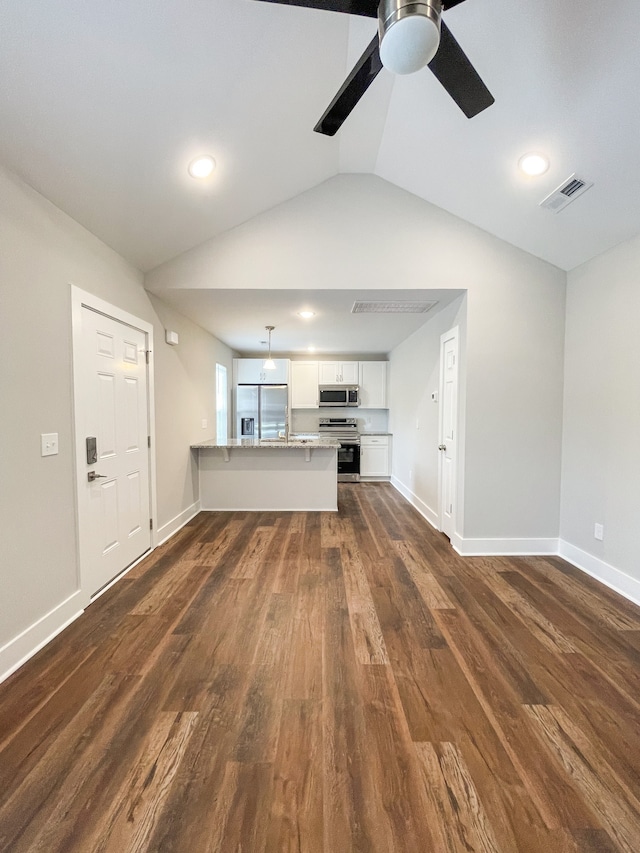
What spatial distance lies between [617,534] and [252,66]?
3.82 m

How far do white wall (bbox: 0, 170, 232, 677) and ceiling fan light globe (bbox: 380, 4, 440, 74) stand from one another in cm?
189

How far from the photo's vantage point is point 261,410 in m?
6.44

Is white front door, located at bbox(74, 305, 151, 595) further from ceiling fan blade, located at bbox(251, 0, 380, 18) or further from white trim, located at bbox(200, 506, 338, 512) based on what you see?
ceiling fan blade, located at bbox(251, 0, 380, 18)

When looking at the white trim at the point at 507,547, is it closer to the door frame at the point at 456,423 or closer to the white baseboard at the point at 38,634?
the door frame at the point at 456,423

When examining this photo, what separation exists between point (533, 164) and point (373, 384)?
458 centimetres

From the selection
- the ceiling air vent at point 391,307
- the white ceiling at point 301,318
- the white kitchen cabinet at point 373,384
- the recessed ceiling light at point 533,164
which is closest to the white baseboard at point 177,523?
the white ceiling at point 301,318

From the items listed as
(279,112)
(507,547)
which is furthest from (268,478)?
(279,112)

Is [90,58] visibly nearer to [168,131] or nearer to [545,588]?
[168,131]

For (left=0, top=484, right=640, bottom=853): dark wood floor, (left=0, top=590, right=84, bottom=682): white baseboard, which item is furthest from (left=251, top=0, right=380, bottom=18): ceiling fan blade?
(left=0, top=590, right=84, bottom=682): white baseboard

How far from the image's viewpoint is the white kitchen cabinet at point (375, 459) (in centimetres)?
657

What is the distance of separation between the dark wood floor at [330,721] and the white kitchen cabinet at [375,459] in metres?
3.87

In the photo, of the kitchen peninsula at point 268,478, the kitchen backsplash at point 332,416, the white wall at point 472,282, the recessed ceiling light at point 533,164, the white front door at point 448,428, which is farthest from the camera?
the kitchen backsplash at point 332,416

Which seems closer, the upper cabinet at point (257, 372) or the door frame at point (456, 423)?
the door frame at point (456, 423)

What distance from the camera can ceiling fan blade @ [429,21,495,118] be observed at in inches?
51.9
